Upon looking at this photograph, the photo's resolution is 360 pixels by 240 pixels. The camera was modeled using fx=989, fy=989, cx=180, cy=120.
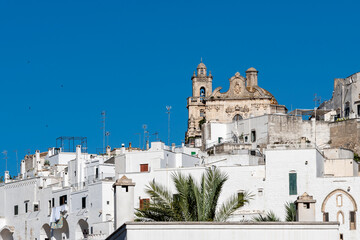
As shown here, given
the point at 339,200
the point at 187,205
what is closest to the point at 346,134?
the point at 339,200

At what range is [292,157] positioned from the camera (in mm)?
57469

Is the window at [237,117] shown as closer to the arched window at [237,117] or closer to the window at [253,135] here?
the arched window at [237,117]

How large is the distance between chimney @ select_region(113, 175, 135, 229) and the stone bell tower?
48.5m

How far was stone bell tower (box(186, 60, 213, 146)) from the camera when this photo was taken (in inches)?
3606

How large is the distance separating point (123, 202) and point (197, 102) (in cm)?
6398

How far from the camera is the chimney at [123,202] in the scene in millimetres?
32844

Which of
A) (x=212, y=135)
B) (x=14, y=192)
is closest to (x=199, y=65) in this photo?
(x=212, y=135)

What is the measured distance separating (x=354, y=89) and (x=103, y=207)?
23813 millimetres

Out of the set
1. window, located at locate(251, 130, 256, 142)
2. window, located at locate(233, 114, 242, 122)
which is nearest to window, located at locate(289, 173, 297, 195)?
window, located at locate(251, 130, 256, 142)

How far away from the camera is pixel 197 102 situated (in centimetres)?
9669

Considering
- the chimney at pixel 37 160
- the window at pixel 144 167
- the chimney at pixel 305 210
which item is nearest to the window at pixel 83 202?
the window at pixel 144 167

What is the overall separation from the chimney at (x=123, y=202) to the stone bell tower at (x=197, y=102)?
48.5m

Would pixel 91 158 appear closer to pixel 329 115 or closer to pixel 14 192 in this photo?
pixel 14 192

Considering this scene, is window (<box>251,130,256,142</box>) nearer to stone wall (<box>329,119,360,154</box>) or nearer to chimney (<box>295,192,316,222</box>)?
stone wall (<box>329,119,360,154</box>)
